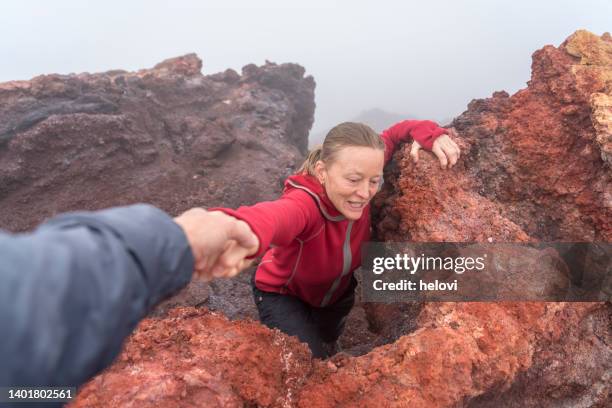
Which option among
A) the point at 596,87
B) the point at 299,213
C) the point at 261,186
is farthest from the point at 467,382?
the point at 261,186

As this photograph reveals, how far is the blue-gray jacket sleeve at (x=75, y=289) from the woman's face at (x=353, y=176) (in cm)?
142

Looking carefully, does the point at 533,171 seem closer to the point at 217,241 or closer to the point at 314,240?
the point at 314,240

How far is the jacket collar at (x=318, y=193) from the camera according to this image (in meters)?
2.33

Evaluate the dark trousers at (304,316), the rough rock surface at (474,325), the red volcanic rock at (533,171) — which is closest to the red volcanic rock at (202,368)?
the rough rock surface at (474,325)

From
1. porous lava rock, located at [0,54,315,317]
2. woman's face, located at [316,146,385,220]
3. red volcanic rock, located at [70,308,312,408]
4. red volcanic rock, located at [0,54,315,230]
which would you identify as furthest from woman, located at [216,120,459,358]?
red volcanic rock, located at [0,54,315,230]

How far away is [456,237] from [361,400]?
1.16 meters

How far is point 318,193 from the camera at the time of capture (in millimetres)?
2369

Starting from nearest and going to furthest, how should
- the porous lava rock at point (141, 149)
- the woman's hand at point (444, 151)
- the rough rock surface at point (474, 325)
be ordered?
the rough rock surface at point (474, 325) → the woman's hand at point (444, 151) → the porous lava rock at point (141, 149)

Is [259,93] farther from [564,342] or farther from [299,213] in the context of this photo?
[564,342]

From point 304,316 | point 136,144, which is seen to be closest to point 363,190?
point 304,316

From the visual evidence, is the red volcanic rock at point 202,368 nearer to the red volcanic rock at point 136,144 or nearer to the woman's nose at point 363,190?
the woman's nose at point 363,190

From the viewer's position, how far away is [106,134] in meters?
5.34

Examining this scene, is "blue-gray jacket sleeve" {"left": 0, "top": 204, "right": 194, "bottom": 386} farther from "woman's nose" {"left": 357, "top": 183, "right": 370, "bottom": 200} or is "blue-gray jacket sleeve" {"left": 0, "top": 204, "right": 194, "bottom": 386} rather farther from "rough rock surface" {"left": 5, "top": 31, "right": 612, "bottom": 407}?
"woman's nose" {"left": 357, "top": 183, "right": 370, "bottom": 200}

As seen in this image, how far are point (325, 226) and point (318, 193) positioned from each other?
209mm
